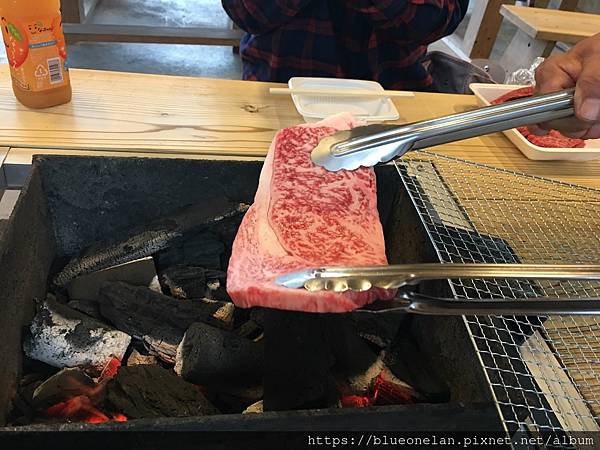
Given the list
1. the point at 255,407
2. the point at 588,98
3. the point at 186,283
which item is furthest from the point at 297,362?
the point at 588,98

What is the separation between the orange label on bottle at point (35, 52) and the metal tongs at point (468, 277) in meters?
0.85

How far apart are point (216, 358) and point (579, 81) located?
76cm

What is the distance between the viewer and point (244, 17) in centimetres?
173

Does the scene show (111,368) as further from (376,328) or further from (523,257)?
(523,257)

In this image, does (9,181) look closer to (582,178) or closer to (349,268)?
(349,268)

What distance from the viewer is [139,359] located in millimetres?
969

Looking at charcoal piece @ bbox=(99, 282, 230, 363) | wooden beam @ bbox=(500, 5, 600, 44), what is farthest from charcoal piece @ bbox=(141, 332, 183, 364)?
wooden beam @ bbox=(500, 5, 600, 44)

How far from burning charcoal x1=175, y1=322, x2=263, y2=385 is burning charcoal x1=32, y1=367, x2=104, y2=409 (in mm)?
Result: 140

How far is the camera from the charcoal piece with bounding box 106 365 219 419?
82 centimetres

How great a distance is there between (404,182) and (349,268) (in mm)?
476

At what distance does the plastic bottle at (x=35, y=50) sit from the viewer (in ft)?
3.67

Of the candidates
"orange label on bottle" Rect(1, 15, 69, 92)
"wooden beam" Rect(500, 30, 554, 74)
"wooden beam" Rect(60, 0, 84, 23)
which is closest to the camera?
"orange label on bottle" Rect(1, 15, 69, 92)

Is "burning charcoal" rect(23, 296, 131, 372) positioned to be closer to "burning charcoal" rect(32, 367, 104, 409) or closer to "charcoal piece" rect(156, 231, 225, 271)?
"burning charcoal" rect(32, 367, 104, 409)

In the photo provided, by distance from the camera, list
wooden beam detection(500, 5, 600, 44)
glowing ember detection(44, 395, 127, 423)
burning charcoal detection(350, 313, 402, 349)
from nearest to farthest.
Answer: glowing ember detection(44, 395, 127, 423), burning charcoal detection(350, 313, 402, 349), wooden beam detection(500, 5, 600, 44)
